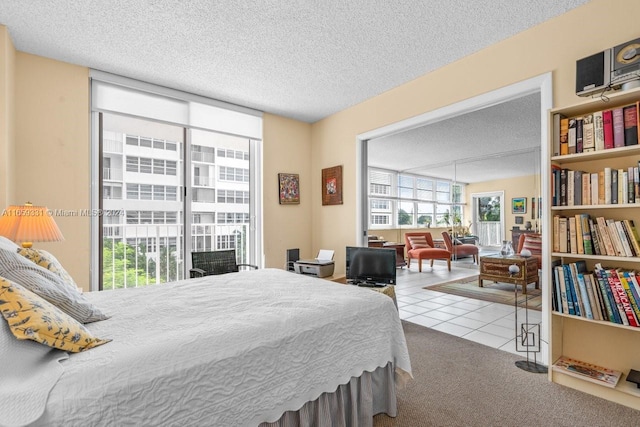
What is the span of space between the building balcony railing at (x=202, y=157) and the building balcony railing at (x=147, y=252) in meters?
0.86

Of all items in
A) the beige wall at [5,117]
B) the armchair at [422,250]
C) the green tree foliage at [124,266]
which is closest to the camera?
the beige wall at [5,117]

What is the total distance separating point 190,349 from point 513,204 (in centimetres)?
818

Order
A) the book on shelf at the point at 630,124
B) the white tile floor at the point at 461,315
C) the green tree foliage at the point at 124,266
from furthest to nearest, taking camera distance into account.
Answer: the green tree foliage at the point at 124,266 < the white tile floor at the point at 461,315 < the book on shelf at the point at 630,124

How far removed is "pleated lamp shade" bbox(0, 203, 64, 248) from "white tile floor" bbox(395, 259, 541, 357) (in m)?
3.63

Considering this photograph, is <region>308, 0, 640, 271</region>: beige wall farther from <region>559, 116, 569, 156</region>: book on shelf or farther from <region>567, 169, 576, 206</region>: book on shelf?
<region>567, 169, 576, 206</region>: book on shelf

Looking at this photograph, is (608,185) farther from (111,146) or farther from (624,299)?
(111,146)

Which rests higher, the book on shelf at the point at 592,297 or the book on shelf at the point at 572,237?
the book on shelf at the point at 572,237

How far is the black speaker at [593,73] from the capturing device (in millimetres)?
2020

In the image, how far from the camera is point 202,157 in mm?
4137

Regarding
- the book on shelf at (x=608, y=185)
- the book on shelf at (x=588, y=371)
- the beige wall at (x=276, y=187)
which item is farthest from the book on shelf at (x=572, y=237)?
the beige wall at (x=276, y=187)

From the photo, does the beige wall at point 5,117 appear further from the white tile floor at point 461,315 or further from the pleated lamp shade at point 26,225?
the white tile floor at point 461,315

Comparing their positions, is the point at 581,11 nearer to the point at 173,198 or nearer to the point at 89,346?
the point at 89,346

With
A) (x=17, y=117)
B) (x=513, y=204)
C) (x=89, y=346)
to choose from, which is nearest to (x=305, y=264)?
(x=89, y=346)

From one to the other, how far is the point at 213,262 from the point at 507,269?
4427mm
